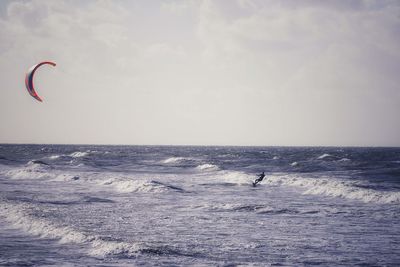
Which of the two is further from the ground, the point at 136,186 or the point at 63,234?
the point at 63,234

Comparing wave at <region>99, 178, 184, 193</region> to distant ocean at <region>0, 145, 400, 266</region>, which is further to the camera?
wave at <region>99, 178, 184, 193</region>

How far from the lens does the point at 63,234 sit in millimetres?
12188

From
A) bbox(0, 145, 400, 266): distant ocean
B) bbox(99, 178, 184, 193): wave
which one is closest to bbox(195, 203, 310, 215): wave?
bbox(0, 145, 400, 266): distant ocean

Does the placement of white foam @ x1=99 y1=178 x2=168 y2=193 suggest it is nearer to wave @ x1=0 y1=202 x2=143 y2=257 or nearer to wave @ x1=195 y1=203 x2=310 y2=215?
wave @ x1=195 y1=203 x2=310 y2=215

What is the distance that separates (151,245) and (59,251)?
2.43 meters

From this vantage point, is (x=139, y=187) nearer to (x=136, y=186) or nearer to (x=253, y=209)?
(x=136, y=186)

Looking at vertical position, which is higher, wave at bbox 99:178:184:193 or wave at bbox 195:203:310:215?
wave at bbox 195:203:310:215

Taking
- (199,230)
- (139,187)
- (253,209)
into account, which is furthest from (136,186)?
(199,230)

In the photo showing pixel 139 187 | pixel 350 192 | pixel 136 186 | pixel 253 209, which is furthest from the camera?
pixel 136 186

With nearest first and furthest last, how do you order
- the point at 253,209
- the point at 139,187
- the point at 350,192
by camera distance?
1. the point at 253,209
2. the point at 350,192
3. the point at 139,187

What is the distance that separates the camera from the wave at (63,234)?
10406mm

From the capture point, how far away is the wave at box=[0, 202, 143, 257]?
34.1 ft

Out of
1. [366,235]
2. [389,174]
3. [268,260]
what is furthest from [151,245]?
[389,174]

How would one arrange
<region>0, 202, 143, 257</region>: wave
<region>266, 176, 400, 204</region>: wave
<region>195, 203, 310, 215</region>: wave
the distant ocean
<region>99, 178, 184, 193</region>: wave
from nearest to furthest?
the distant ocean → <region>0, 202, 143, 257</region>: wave → <region>195, 203, 310, 215</region>: wave → <region>266, 176, 400, 204</region>: wave → <region>99, 178, 184, 193</region>: wave
